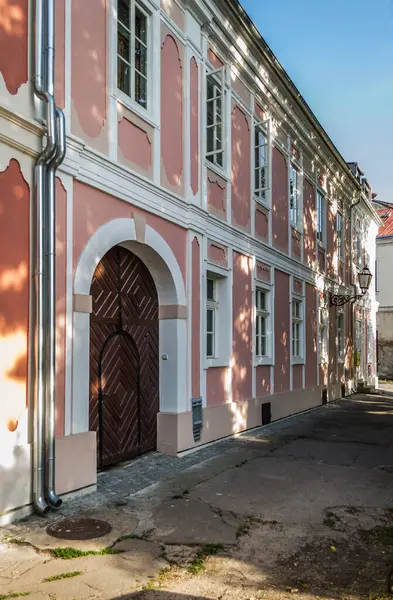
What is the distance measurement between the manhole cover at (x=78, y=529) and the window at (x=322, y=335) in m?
12.5

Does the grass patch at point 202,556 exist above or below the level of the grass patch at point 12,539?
below

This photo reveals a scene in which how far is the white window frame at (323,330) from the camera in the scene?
17047 millimetres

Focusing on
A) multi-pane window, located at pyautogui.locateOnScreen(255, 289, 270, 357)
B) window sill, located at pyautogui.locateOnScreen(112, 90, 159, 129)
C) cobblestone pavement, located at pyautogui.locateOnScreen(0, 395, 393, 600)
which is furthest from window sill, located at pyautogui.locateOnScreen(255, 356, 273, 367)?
window sill, located at pyautogui.locateOnScreen(112, 90, 159, 129)

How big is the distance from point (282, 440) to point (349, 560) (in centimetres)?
563

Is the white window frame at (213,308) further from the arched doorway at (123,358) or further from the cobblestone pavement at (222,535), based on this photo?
the cobblestone pavement at (222,535)

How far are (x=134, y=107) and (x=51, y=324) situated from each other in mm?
3349

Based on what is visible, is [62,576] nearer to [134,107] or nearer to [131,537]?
[131,537]

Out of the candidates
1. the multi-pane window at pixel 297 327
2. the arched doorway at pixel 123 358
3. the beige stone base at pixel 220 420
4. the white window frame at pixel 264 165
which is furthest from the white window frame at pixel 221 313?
the multi-pane window at pixel 297 327

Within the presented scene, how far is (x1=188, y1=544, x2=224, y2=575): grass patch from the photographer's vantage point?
4.44 metres

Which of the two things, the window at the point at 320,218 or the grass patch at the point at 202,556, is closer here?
the grass patch at the point at 202,556

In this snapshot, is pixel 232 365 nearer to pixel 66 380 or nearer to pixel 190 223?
pixel 190 223

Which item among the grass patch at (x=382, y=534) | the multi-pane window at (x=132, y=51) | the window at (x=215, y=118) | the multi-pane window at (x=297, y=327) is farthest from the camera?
the multi-pane window at (x=297, y=327)

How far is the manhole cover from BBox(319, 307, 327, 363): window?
41.1 ft

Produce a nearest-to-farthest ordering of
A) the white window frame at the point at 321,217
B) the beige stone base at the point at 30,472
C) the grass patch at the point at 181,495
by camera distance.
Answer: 1. the beige stone base at the point at 30,472
2. the grass patch at the point at 181,495
3. the white window frame at the point at 321,217
